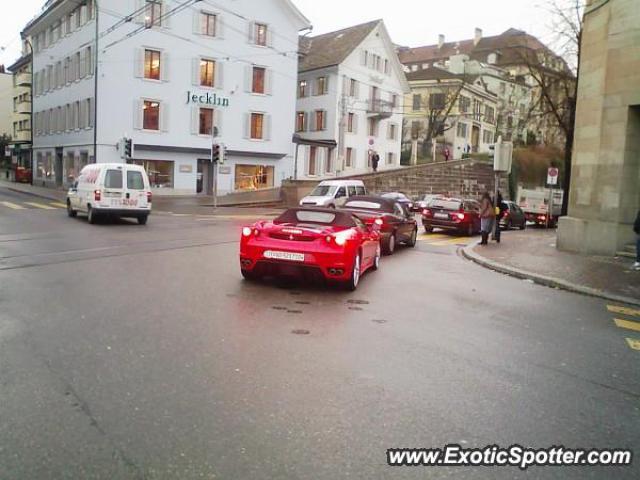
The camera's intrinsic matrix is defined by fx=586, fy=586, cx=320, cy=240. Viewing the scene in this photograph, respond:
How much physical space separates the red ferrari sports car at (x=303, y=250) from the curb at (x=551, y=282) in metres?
4.11

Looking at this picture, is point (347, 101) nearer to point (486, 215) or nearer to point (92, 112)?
point (92, 112)

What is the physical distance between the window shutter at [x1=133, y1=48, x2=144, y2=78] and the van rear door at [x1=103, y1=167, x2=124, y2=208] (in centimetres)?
2017

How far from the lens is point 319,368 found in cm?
516

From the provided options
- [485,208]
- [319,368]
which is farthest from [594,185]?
[319,368]

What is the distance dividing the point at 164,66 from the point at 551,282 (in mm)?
33034

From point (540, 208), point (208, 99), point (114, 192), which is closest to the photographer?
point (114, 192)

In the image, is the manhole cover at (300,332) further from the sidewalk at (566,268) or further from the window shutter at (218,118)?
the window shutter at (218,118)

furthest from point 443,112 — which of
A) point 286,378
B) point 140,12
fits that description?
point 286,378

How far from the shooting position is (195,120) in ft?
131

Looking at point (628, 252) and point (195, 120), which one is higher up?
point (195, 120)

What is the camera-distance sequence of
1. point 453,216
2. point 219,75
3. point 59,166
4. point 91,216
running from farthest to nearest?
point 59,166 → point 219,75 → point 453,216 → point 91,216

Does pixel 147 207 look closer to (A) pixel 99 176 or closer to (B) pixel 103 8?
(A) pixel 99 176

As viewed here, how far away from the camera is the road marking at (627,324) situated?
25.5ft

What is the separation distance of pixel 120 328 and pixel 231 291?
256 centimetres
